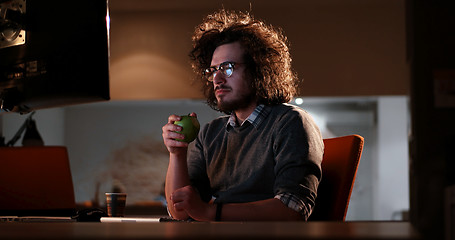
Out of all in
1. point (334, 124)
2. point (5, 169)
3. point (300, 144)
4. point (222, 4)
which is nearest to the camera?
point (300, 144)

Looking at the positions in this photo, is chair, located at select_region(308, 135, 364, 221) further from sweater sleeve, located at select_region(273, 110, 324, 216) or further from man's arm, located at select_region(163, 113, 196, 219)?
man's arm, located at select_region(163, 113, 196, 219)

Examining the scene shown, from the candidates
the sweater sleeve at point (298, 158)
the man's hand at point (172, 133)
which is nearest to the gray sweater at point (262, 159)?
the sweater sleeve at point (298, 158)

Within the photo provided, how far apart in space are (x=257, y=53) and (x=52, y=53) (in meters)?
0.89

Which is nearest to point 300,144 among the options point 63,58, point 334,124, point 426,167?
point 63,58

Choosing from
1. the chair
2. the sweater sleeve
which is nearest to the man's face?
the sweater sleeve

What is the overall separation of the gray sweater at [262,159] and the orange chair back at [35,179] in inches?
24.8

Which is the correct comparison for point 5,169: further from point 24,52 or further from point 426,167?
point 426,167

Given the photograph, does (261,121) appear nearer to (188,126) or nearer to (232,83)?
(232,83)

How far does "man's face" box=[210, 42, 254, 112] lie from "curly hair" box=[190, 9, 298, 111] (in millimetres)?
27

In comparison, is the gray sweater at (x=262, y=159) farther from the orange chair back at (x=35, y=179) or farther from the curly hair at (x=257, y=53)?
the orange chair back at (x=35, y=179)

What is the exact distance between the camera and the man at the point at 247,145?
160 cm

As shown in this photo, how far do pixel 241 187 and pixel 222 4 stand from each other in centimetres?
302

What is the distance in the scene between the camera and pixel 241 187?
179 cm

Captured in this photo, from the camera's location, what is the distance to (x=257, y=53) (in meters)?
2.01
